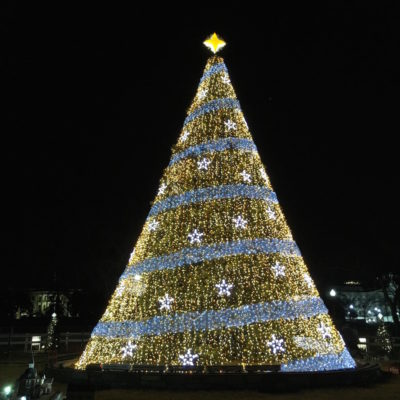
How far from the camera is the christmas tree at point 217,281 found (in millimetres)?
11672

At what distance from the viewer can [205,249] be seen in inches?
497

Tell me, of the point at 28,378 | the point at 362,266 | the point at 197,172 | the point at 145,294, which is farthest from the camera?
the point at 362,266

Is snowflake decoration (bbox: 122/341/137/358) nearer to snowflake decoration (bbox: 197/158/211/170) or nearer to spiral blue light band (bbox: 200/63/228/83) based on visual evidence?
snowflake decoration (bbox: 197/158/211/170)

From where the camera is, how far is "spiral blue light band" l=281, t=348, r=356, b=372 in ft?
37.2

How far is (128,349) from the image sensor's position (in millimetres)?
12070

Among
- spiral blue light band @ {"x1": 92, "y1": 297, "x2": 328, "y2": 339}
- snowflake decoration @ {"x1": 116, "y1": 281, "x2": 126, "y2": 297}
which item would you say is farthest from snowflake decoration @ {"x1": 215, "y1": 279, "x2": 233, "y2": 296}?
snowflake decoration @ {"x1": 116, "y1": 281, "x2": 126, "y2": 297}

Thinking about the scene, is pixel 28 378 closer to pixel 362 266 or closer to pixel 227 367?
pixel 227 367

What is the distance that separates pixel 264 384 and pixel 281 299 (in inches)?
86.1

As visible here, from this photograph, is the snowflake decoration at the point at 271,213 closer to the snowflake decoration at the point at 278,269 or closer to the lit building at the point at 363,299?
the snowflake decoration at the point at 278,269

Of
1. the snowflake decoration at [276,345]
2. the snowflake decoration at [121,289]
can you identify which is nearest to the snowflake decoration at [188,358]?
the snowflake decoration at [276,345]

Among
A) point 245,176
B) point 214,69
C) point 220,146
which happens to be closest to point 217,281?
point 245,176

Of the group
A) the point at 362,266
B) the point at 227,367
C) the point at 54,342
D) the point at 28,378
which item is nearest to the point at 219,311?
the point at 227,367

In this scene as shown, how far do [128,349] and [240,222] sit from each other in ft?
14.3

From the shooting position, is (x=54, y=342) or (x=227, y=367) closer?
(x=227, y=367)
